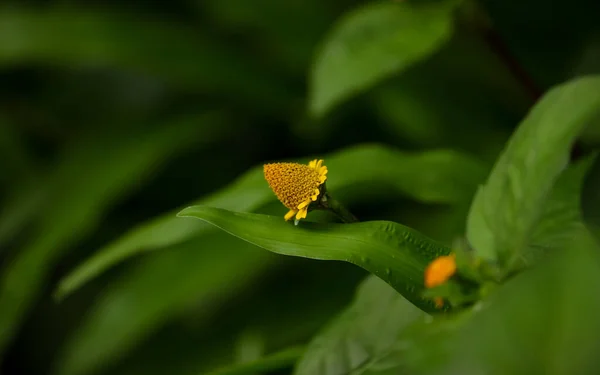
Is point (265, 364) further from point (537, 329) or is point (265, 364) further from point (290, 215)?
Result: point (537, 329)

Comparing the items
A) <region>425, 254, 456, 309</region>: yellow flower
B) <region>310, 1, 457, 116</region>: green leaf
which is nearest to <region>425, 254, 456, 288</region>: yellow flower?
<region>425, 254, 456, 309</region>: yellow flower

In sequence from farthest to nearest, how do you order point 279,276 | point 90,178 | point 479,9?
point 90,178, point 279,276, point 479,9

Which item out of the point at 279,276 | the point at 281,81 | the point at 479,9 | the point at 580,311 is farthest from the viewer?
the point at 281,81

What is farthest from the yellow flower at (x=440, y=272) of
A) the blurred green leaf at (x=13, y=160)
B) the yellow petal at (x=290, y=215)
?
the blurred green leaf at (x=13, y=160)

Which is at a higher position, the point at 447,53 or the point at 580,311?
the point at 447,53

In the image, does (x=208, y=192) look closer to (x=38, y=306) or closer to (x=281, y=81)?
(x=281, y=81)

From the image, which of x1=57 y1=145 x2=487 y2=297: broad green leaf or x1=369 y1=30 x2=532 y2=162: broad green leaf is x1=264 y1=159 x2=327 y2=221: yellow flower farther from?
x1=369 y1=30 x2=532 y2=162: broad green leaf

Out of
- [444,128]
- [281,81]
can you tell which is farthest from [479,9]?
[281,81]

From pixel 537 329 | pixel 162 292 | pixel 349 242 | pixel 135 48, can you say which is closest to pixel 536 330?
pixel 537 329
